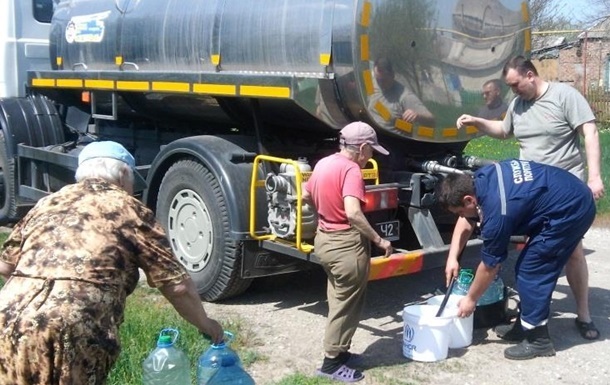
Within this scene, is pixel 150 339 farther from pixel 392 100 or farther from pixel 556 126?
pixel 556 126

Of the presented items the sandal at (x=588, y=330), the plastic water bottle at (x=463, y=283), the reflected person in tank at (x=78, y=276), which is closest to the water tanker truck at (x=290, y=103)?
the plastic water bottle at (x=463, y=283)

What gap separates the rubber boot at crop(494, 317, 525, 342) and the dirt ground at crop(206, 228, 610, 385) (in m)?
0.07

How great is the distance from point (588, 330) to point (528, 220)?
102 centimetres

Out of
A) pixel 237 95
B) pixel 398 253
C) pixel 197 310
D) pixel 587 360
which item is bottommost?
pixel 587 360

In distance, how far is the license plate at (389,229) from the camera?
5.73 m

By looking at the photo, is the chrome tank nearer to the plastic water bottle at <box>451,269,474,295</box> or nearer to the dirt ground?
the plastic water bottle at <box>451,269,474,295</box>

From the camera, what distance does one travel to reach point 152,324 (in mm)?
5117

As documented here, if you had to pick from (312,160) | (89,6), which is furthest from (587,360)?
(89,6)

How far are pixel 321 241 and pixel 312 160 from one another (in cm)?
157

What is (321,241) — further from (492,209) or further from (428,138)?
(428,138)

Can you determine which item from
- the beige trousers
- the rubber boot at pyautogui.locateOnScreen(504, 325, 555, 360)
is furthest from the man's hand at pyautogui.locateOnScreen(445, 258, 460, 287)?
the beige trousers

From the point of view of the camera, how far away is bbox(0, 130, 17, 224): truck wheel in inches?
340

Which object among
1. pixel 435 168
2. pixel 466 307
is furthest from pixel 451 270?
pixel 435 168

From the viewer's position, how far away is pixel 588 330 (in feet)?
17.7
